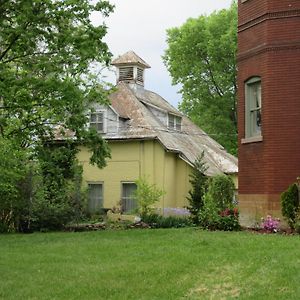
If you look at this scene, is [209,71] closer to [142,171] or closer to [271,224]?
[142,171]

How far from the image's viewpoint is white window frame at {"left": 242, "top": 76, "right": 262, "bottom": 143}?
16.7 meters

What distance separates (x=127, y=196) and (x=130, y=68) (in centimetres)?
751

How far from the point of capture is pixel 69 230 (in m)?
22.4

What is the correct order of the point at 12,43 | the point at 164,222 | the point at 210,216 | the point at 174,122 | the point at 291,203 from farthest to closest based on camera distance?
the point at 174,122 < the point at 164,222 < the point at 210,216 < the point at 291,203 < the point at 12,43

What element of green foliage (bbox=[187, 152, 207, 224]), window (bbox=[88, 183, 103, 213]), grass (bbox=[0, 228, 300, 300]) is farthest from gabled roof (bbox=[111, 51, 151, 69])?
grass (bbox=[0, 228, 300, 300])

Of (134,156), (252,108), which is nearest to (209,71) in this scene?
(134,156)

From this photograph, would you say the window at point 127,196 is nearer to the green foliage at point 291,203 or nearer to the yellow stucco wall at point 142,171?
the yellow stucco wall at point 142,171

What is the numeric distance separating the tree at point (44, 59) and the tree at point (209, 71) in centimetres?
2669

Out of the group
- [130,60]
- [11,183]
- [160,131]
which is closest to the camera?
[11,183]

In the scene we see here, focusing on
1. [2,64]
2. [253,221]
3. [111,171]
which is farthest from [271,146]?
[111,171]

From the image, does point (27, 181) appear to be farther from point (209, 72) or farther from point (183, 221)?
point (209, 72)

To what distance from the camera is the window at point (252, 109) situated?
16734 mm

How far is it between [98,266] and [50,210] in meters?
11.3

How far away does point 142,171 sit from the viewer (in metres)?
28.2
